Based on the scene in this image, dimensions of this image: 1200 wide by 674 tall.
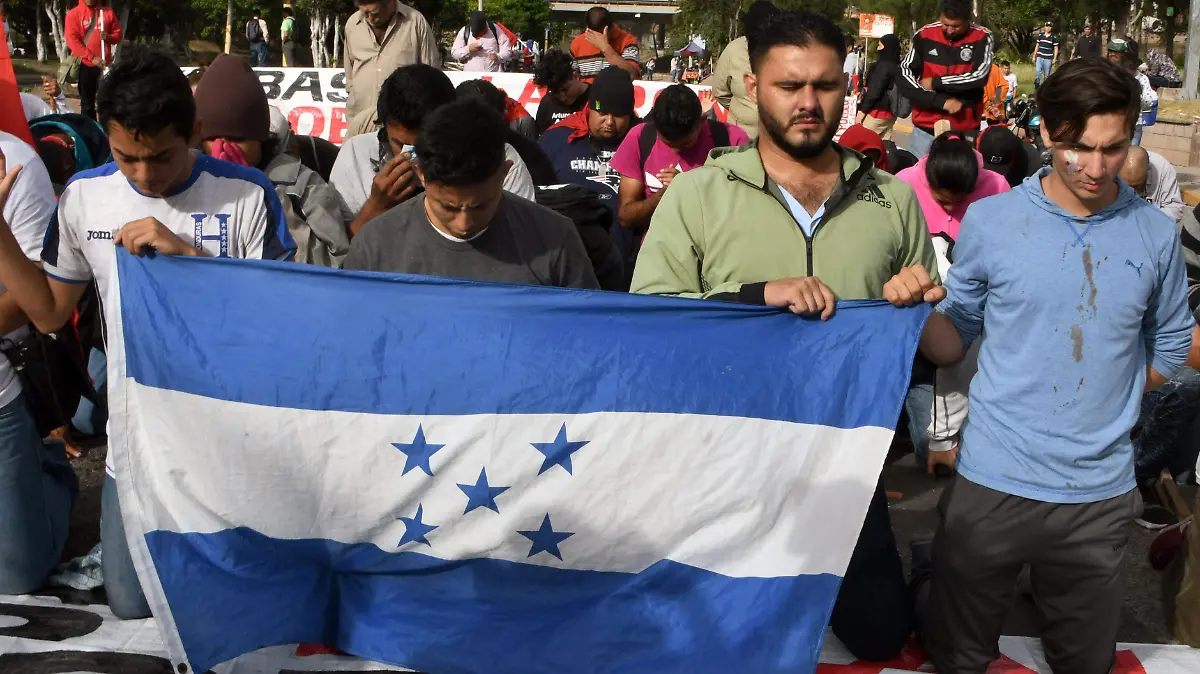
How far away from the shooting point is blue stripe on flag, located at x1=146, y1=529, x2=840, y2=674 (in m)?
3.42

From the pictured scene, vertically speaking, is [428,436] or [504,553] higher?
[428,436]

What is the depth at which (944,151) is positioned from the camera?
5887 mm

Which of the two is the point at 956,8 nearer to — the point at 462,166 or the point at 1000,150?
the point at 1000,150

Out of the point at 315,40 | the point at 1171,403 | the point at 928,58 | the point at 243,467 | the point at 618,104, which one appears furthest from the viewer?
the point at 315,40

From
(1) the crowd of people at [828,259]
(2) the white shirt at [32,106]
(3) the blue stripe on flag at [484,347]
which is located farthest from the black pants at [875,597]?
(2) the white shirt at [32,106]

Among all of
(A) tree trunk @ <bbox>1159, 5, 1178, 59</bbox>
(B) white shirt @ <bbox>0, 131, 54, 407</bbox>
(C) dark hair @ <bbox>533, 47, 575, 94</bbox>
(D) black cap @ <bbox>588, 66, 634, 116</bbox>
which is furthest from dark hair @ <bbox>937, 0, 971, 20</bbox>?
(A) tree trunk @ <bbox>1159, 5, 1178, 59</bbox>

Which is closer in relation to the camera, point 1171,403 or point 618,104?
point 1171,403

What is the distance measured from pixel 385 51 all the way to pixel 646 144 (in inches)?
67.4

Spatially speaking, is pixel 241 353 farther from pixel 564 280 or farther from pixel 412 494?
pixel 564 280

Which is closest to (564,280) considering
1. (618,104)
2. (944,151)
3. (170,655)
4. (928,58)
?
(170,655)

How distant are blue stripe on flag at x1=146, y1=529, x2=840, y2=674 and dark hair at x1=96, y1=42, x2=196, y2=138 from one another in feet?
3.89

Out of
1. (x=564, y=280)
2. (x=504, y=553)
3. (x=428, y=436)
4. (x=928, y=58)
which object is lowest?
(x=504, y=553)

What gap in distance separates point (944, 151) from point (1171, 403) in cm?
155

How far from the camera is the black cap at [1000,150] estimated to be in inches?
290
